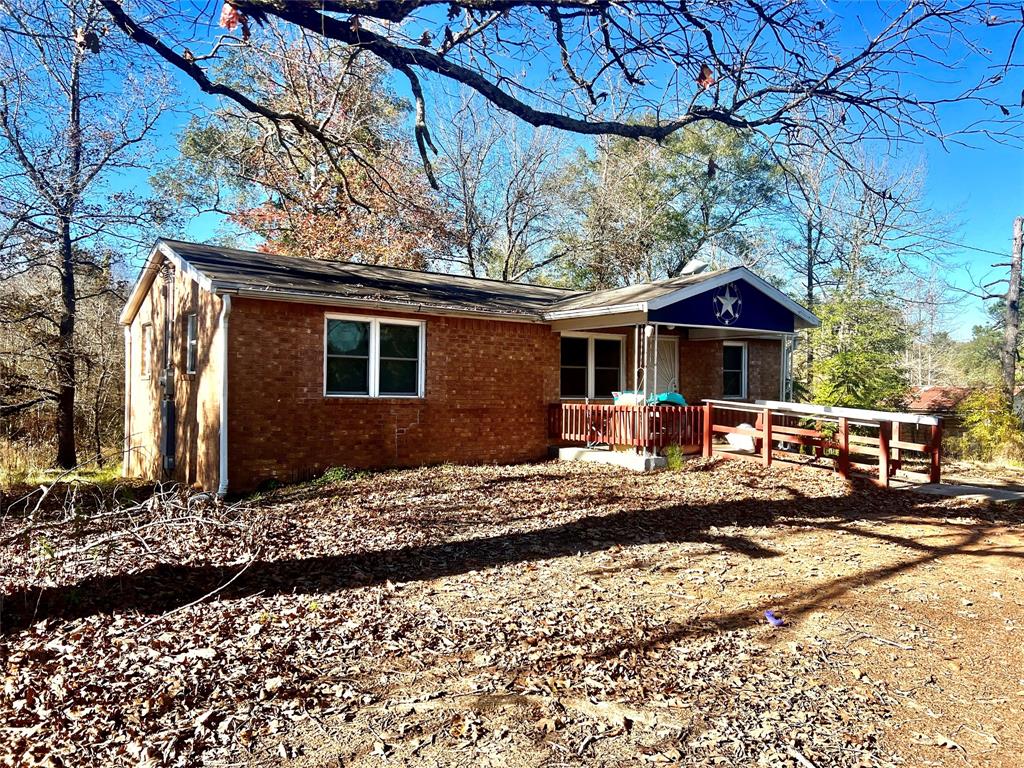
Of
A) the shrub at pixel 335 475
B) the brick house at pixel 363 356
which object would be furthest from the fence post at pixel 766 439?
the shrub at pixel 335 475

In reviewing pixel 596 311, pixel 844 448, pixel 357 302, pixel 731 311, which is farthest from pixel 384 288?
pixel 844 448

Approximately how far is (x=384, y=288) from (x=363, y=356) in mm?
1524

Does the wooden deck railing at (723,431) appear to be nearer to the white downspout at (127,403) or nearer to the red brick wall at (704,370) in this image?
the red brick wall at (704,370)

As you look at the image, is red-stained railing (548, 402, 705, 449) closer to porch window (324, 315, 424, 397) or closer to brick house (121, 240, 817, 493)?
brick house (121, 240, 817, 493)

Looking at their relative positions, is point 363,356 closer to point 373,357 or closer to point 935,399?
point 373,357

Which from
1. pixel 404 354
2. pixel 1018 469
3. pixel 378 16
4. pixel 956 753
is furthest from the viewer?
pixel 1018 469

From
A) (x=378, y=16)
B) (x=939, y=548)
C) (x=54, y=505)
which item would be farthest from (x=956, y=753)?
(x=54, y=505)

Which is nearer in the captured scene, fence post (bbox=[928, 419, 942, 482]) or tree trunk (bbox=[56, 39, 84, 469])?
fence post (bbox=[928, 419, 942, 482])

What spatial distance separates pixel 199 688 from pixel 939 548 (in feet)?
22.6

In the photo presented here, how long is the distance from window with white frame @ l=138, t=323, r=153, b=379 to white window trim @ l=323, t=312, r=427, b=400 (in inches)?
207

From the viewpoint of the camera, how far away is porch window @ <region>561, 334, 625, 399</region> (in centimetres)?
1441

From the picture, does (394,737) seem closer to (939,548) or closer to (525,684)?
(525,684)

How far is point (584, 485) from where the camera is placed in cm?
1011

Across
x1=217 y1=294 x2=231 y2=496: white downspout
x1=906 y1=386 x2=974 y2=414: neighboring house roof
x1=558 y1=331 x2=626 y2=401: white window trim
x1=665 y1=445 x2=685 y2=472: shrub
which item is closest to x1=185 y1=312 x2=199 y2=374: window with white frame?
x1=217 y1=294 x2=231 y2=496: white downspout
